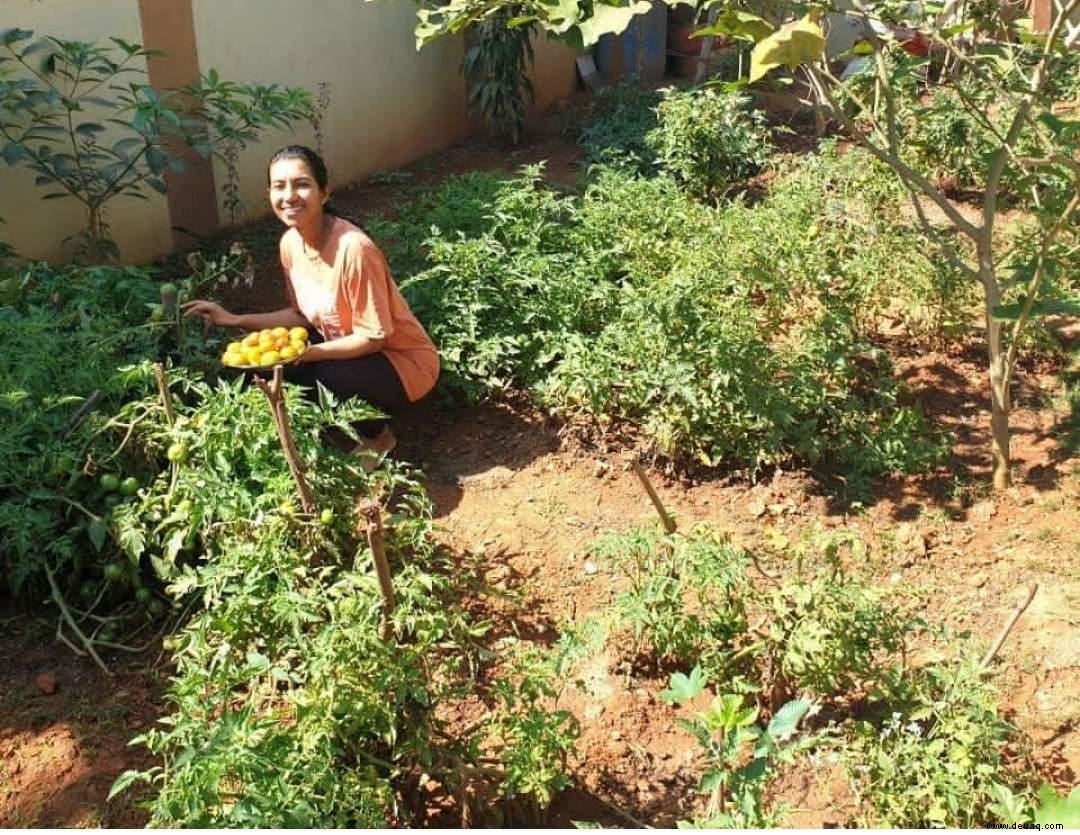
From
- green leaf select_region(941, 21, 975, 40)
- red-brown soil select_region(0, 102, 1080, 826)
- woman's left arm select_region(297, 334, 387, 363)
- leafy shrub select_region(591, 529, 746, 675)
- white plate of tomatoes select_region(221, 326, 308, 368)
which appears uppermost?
green leaf select_region(941, 21, 975, 40)

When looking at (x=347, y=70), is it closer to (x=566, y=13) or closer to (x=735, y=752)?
(x=566, y=13)

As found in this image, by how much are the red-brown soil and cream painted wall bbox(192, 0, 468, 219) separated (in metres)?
2.93

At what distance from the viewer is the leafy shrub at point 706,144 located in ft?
22.0

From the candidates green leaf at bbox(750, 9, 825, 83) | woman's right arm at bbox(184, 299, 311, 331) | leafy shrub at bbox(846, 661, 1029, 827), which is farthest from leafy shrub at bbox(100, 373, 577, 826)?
green leaf at bbox(750, 9, 825, 83)

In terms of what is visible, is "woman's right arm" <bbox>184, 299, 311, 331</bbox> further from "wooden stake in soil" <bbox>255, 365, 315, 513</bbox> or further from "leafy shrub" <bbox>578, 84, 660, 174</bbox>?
"leafy shrub" <bbox>578, 84, 660, 174</bbox>

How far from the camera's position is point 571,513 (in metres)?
4.27

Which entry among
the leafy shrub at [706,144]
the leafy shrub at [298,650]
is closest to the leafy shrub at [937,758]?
the leafy shrub at [298,650]

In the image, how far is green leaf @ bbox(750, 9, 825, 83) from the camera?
8.91ft

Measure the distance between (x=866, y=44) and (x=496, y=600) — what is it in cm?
216

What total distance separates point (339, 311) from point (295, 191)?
0.47m

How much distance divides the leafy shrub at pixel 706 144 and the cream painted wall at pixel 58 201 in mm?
2957

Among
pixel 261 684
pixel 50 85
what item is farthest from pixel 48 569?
pixel 50 85

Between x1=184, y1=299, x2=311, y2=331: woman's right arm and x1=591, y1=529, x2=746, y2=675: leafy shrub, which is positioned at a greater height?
x1=184, y1=299, x2=311, y2=331: woman's right arm

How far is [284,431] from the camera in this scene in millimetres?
2975
